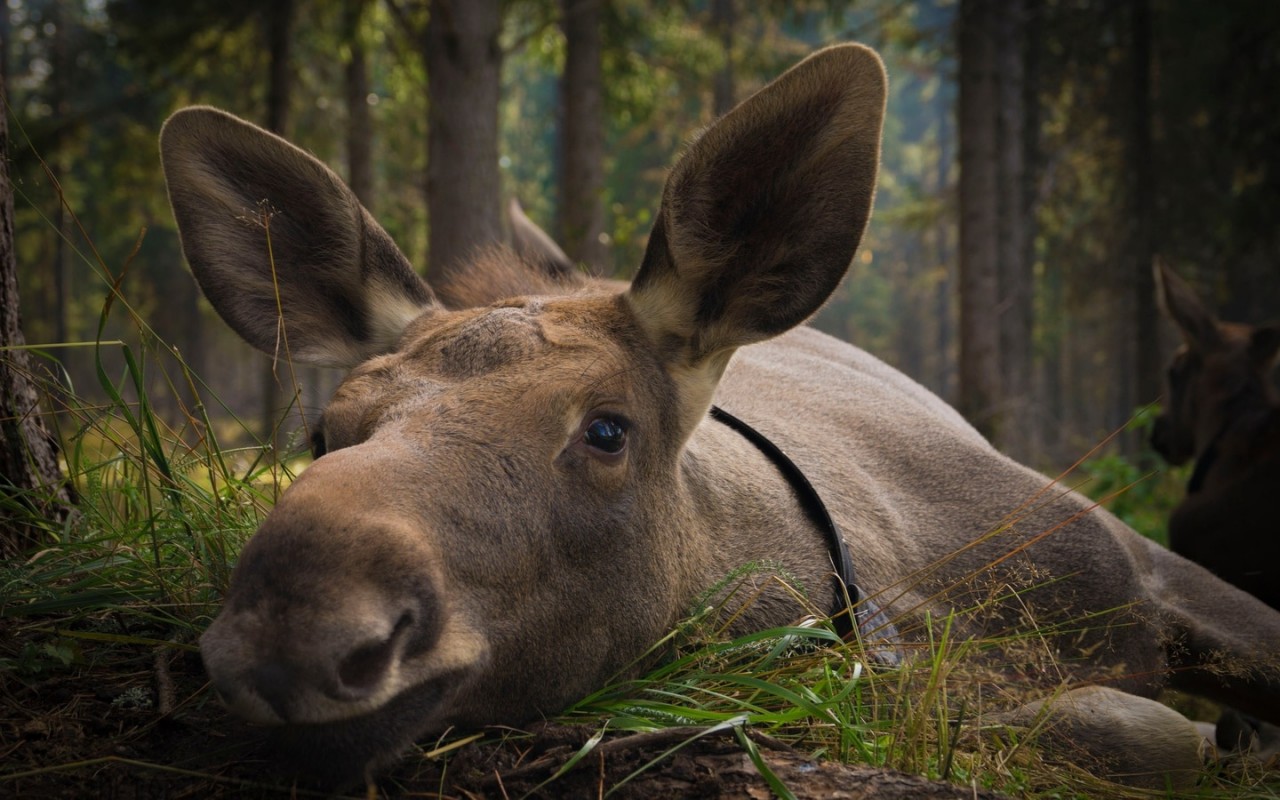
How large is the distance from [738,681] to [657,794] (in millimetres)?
570

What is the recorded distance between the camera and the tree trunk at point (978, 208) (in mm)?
12844

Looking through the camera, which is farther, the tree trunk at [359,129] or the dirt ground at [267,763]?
the tree trunk at [359,129]

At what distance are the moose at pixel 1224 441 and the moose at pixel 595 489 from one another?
2702 millimetres

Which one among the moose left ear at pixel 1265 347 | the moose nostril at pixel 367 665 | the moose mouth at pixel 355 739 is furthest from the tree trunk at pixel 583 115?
the moose nostril at pixel 367 665

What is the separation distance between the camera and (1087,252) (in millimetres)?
24125

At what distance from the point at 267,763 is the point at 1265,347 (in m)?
9.55

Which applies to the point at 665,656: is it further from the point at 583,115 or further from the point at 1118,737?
the point at 583,115

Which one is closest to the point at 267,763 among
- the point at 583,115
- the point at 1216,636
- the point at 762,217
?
the point at 762,217

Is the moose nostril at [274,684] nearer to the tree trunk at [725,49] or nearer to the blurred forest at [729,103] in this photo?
the blurred forest at [729,103]

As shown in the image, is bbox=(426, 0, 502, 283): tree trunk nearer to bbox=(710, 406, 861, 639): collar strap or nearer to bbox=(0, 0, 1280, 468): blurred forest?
bbox=(0, 0, 1280, 468): blurred forest

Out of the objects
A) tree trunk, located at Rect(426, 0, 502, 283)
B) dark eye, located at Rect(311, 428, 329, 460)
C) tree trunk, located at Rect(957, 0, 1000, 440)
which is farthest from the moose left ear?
dark eye, located at Rect(311, 428, 329, 460)

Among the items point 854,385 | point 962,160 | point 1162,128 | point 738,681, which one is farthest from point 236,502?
point 1162,128

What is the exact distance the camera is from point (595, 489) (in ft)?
9.41

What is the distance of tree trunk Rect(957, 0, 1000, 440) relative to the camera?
42.1 feet
